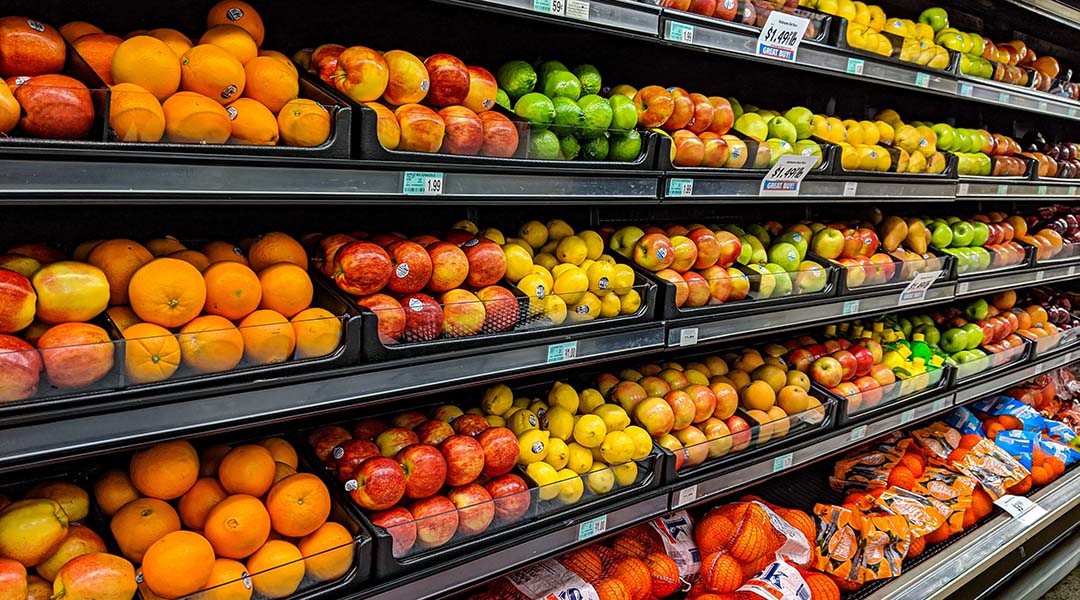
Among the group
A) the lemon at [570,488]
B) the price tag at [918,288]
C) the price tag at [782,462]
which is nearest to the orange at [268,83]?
the lemon at [570,488]

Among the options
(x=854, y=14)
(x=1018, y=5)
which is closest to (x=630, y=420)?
(x=854, y=14)

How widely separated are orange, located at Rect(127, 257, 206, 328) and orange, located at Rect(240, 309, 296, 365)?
0.10 metres

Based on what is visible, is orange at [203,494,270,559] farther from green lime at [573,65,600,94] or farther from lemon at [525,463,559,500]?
green lime at [573,65,600,94]

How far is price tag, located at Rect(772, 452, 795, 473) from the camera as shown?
2250 millimetres

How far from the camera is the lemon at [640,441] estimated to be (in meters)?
1.89

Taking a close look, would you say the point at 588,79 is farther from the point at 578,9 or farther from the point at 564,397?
the point at 564,397

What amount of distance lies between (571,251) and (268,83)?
85 cm

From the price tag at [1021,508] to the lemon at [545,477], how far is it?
6.88ft

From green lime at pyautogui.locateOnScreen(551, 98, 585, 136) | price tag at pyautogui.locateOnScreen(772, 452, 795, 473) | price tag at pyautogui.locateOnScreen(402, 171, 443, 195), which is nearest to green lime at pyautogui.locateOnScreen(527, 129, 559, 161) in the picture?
green lime at pyautogui.locateOnScreen(551, 98, 585, 136)

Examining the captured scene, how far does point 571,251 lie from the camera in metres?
1.89

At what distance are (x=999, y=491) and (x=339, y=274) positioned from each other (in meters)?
2.73

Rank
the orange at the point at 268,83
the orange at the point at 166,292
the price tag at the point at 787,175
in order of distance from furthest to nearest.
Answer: the price tag at the point at 787,175
the orange at the point at 268,83
the orange at the point at 166,292

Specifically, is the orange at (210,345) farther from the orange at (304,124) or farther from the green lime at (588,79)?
the green lime at (588,79)

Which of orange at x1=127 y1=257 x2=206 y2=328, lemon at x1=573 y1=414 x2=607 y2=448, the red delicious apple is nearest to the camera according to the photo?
orange at x1=127 y1=257 x2=206 y2=328
